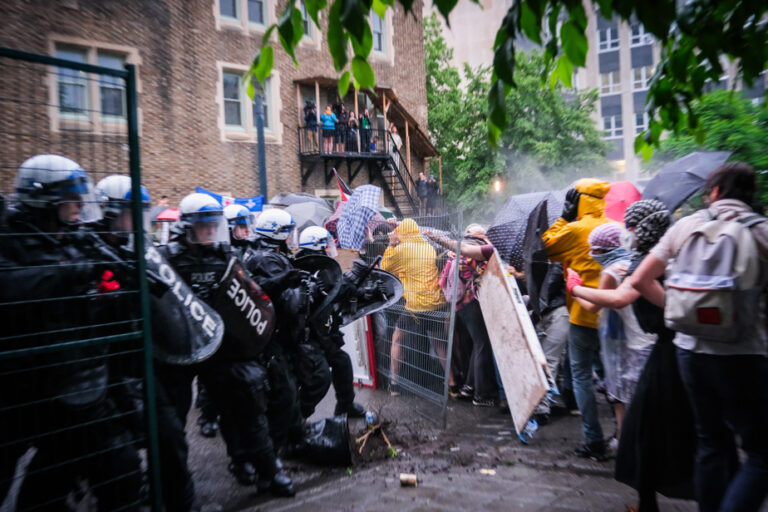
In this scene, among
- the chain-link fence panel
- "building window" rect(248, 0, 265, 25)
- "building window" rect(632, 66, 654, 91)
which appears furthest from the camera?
"building window" rect(632, 66, 654, 91)

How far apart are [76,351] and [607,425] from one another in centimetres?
427

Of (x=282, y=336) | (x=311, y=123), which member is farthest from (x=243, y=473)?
(x=311, y=123)

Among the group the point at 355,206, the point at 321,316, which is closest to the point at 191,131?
the point at 355,206

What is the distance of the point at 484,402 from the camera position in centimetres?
565

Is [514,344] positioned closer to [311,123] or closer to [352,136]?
[311,123]

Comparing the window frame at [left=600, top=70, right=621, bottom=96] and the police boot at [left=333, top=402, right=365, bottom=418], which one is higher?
the window frame at [left=600, top=70, right=621, bottom=96]

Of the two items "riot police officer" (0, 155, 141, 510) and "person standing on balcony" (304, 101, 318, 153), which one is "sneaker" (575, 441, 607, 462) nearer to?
Result: "riot police officer" (0, 155, 141, 510)

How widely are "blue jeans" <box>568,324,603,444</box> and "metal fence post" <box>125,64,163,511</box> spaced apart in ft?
9.62

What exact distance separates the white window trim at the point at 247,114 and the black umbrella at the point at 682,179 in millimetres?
11716

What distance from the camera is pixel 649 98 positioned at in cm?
327

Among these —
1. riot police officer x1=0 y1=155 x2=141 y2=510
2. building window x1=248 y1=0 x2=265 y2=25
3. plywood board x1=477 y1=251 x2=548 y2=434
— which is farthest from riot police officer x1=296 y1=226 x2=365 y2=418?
building window x1=248 y1=0 x2=265 y2=25

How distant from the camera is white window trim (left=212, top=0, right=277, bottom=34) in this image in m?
15.3

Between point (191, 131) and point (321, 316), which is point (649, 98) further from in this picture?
point (191, 131)

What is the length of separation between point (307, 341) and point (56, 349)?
2.35m
